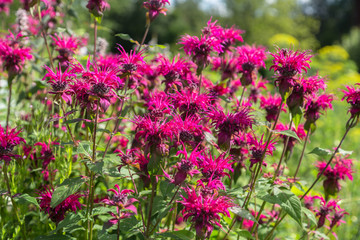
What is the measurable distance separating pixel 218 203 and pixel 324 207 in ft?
3.18

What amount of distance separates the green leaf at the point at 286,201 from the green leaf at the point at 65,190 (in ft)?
2.31

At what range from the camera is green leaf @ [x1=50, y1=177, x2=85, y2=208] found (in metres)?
1.20

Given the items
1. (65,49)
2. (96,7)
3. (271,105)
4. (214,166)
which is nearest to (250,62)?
(271,105)

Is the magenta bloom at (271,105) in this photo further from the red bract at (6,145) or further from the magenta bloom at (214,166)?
the red bract at (6,145)

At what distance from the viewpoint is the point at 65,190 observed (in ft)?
4.08

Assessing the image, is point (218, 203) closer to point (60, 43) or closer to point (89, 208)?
point (89, 208)

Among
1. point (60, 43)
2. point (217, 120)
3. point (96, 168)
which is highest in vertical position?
point (60, 43)

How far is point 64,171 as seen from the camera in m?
1.60

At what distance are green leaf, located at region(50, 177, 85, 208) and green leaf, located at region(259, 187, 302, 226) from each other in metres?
0.70

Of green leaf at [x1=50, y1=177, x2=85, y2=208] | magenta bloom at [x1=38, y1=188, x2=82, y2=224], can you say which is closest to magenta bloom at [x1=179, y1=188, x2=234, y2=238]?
green leaf at [x1=50, y1=177, x2=85, y2=208]

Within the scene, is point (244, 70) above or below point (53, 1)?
below

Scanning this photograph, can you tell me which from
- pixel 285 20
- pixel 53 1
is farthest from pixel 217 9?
pixel 53 1

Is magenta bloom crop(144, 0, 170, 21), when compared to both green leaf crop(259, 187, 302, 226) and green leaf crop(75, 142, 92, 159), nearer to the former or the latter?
green leaf crop(75, 142, 92, 159)

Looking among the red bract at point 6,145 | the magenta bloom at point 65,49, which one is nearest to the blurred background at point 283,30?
the magenta bloom at point 65,49
